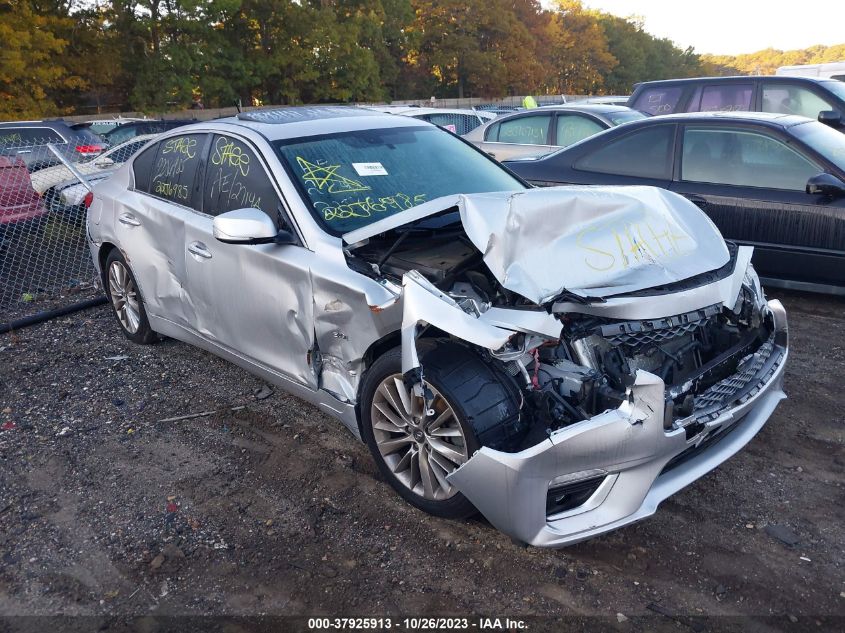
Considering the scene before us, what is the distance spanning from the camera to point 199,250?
171 inches

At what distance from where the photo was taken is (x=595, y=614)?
8.86 feet

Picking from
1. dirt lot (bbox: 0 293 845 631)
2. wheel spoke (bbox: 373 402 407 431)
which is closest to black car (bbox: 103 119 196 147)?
dirt lot (bbox: 0 293 845 631)

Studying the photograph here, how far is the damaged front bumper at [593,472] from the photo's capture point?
8.73 feet

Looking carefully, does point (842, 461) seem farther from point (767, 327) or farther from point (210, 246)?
point (210, 246)

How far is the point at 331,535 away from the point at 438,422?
2.43 feet

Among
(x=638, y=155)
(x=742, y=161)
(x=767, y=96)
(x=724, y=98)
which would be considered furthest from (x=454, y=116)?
(x=742, y=161)

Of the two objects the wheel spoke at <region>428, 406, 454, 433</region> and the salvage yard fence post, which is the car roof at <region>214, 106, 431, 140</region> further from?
the salvage yard fence post

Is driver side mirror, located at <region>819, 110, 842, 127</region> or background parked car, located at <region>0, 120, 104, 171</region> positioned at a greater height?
background parked car, located at <region>0, 120, 104, 171</region>

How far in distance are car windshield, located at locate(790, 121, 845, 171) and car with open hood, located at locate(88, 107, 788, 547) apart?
2.55 m

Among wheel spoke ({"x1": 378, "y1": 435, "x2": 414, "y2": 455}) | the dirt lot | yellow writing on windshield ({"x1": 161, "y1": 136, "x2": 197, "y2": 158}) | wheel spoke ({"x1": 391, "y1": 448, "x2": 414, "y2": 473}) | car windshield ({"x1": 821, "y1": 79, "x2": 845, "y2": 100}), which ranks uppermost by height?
yellow writing on windshield ({"x1": 161, "y1": 136, "x2": 197, "y2": 158})

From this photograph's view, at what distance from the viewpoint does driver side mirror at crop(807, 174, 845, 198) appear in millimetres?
5379

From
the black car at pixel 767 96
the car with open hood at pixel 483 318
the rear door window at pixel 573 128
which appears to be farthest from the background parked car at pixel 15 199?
the black car at pixel 767 96

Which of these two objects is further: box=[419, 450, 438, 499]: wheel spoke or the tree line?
the tree line

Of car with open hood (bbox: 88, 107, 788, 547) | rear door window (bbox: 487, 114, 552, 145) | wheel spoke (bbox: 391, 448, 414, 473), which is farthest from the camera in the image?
rear door window (bbox: 487, 114, 552, 145)
